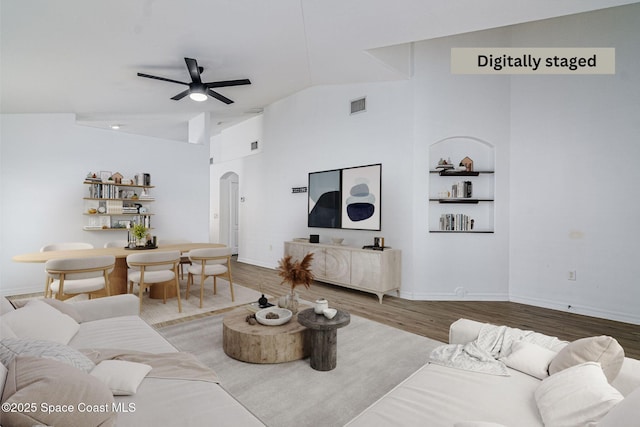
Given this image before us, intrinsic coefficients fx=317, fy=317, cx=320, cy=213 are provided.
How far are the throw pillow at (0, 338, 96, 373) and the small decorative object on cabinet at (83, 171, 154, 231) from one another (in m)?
4.48

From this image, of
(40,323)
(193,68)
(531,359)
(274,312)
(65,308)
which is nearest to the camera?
(531,359)

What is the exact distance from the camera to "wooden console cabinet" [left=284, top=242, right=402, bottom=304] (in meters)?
4.32

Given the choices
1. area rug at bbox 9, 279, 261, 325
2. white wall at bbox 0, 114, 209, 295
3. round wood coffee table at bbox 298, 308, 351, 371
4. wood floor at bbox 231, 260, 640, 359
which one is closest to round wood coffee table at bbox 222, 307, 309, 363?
round wood coffee table at bbox 298, 308, 351, 371

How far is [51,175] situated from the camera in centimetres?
494

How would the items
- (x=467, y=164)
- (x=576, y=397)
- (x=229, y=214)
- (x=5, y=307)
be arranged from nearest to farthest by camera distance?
(x=576, y=397) → (x=5, y=307) → (x=467, y=164) → (x=229, y=214)

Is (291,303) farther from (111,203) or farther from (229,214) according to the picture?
(229,214)

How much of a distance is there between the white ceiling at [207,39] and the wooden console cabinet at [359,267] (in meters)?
2.62

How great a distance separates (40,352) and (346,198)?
4284 millimetres

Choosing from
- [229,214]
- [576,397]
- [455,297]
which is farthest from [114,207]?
[576,397]

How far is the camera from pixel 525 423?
4.20 feet

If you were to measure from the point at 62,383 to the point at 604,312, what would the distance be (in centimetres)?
505

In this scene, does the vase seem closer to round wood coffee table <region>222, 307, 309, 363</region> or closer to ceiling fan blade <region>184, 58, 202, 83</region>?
round wood coffee table <region>222, 307, 309, 363</region>

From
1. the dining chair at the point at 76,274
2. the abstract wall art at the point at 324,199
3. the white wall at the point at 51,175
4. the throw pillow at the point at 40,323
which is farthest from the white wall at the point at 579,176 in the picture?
the white wall at the point at 51,175

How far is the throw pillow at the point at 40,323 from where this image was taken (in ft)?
5.73
